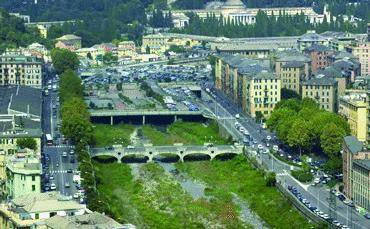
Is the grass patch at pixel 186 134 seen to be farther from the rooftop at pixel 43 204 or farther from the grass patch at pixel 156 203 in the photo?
the rooftop at pixel 43 204

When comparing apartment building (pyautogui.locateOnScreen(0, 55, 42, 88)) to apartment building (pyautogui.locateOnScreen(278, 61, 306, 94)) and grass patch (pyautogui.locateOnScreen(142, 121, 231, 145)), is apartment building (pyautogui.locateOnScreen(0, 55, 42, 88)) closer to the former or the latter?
grass patch (pyautogui.locateOnScreen(142, 121, 231, 145))

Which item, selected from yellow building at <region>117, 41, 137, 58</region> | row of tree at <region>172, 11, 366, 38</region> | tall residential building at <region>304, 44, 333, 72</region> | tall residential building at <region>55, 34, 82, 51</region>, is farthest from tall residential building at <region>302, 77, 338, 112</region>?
row of tree at <region>172, 11, 366, 38</region>

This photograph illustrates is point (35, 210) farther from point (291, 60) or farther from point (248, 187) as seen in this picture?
point (291, 60)

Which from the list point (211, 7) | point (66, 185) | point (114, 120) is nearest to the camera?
point (66, 185)

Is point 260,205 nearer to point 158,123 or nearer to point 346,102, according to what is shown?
point 346,102

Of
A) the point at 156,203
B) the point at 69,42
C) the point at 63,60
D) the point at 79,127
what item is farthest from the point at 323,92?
the point at 69,42

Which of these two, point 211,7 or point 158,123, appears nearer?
point 158,123

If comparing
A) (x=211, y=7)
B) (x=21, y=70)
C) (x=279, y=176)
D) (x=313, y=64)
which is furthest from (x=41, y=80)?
(x=211, y=7)
